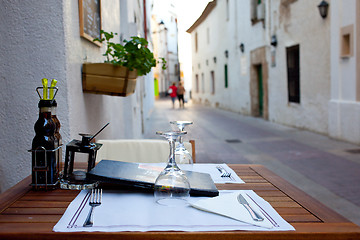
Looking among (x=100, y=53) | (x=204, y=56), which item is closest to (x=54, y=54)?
(x=100, y=53)

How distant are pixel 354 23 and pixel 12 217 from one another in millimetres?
8288

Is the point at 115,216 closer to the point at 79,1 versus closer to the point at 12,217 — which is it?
the point at 12,217

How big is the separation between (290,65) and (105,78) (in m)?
9.52

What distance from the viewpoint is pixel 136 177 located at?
5.56 ft

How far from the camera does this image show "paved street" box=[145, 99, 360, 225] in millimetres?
4828

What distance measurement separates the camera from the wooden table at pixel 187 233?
4.05ft

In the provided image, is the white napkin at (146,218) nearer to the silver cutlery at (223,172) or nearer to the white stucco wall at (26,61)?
the silver cutlery at (223,172)

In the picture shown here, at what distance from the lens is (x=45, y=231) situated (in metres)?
1.25

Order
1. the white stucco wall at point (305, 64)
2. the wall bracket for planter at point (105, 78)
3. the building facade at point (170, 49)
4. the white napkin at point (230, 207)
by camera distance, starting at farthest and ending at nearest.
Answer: the building facade at point (170, 49)
the white stucco wall at point (305, 64)
the wall bracket for planter at point (105, 78)
the white napkin at point (230, 207)

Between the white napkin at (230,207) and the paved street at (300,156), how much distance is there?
2.79 meters

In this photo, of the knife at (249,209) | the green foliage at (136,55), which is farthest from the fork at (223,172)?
the green foliage at (136,55)

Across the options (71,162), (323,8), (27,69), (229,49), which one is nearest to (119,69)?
(27,69)

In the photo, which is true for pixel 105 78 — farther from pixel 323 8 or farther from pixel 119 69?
pixel 323 8

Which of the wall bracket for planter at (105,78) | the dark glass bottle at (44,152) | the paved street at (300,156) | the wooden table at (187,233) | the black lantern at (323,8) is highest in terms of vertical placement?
the black lantern at (323,8)
